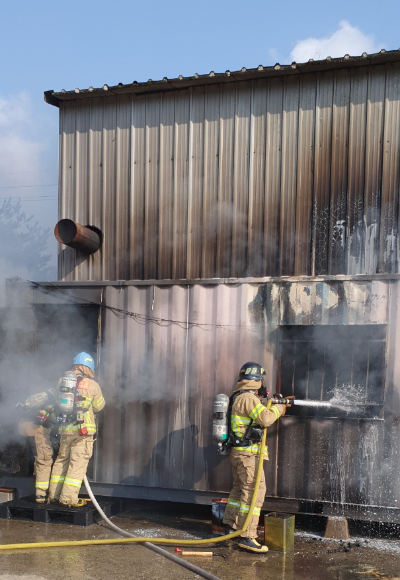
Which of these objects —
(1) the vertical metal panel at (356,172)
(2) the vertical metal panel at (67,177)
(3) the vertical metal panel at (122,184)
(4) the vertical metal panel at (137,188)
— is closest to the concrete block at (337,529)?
(1) the vertical metal panel at (356,172)

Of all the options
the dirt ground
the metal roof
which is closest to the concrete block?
the dirt ground

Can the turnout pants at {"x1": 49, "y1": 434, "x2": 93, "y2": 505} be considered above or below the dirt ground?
above

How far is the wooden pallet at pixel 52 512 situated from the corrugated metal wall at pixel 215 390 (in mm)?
595

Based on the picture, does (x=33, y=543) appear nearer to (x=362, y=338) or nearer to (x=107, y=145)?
(x=362, y=338)

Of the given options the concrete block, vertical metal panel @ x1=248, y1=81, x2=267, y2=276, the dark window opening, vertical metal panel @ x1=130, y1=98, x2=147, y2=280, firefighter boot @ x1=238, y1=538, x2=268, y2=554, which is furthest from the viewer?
vertical metal panel @ x1=130, y1=98, x2=147, y2=280

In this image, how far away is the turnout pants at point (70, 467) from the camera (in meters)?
7.46

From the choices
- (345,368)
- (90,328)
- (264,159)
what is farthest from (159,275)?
(345,368)

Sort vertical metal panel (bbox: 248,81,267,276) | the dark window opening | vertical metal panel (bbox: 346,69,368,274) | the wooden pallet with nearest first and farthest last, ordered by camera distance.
Result: the dark window opening, the wooden pallet, vertical metal panel (bbox: 346,69,368,274), vertical metal panel (bbox: 248,81,267,276)

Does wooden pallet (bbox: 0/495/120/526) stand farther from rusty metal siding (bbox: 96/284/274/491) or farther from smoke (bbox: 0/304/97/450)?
smoke (bbox: 0/304/97/450)

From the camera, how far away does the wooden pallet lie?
7164mm

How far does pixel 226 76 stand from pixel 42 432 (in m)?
5.41

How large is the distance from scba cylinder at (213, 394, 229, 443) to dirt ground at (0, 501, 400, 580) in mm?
1150

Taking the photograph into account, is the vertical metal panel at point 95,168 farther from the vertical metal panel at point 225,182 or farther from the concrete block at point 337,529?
the concrete block at point 337,529

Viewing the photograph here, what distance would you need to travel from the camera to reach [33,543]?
611cm
